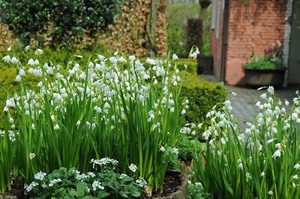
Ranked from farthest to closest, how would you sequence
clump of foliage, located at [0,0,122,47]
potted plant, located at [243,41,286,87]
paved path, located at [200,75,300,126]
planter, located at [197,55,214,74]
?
planter, located at [197,55,214,74]
potted plant, located at [243,41,286,87]
paved path, located at [200,75,300,126]
clump of foliage, located at [0,0,122,47]

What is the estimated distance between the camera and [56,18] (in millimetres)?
9297

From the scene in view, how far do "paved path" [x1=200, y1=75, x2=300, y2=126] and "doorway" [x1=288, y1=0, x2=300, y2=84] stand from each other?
0.36m

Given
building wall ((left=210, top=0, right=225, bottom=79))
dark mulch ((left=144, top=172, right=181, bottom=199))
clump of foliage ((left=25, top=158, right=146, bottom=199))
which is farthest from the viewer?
building wall ((left=210, top=0, right=225, bottom=79))

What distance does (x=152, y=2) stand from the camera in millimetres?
9703

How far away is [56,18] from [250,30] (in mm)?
6076

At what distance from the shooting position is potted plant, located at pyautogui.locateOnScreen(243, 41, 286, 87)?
13.0 m

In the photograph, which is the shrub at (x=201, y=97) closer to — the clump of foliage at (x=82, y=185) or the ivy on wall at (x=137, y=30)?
the ivy on wall at (x=137, y=30)

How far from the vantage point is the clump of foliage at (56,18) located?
920 cm

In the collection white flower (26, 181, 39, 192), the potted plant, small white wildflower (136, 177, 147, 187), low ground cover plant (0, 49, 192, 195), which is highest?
low ground cover plant (0, 49, 192, 195)

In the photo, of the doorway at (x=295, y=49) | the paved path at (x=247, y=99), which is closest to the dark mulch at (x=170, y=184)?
the paved path at (x=247, y=99)

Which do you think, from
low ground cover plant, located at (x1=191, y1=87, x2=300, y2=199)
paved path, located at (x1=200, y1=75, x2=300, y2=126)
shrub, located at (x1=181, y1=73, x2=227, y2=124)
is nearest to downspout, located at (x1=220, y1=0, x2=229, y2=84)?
paved path, located at (x1=200, y1=75, x2=300, y2=126)

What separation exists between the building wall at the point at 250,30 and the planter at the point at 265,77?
569 millimetres

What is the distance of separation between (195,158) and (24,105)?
1291mm

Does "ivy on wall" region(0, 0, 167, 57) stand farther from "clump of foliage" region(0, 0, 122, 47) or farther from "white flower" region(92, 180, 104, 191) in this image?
"white flower" region(92, 180, 104, 191)
